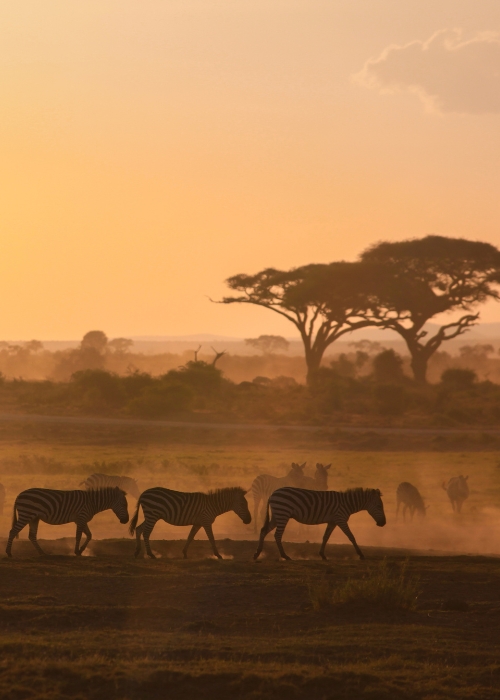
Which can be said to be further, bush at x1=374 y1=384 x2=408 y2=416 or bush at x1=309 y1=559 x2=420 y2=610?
bush at x1=374 y1=384 x2=408 y2=416

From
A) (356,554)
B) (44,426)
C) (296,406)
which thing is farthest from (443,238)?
(356,554)

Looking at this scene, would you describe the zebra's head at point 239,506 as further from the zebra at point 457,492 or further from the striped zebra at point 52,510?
the zebra at point 457,492

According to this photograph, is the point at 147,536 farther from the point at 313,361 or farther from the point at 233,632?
the point at 313,361

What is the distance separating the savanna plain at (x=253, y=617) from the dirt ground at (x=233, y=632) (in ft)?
0.06

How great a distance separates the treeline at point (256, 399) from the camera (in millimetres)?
48062

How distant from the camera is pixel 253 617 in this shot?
11531mm

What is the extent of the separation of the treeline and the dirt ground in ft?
105

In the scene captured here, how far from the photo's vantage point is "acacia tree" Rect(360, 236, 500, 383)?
198ft

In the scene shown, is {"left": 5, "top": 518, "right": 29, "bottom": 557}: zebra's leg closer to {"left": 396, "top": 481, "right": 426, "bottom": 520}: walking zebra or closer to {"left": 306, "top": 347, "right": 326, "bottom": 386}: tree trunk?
{"left": 396, "top": 481, "right": 426, "bottom": 520}: walking zebra

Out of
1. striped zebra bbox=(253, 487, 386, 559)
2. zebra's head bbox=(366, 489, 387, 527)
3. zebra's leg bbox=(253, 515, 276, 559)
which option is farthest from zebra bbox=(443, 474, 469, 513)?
zebra's leg bbox=(253, 515, 276, 559)

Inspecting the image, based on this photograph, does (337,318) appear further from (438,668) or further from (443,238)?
(438,668)

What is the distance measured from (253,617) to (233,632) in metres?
0.73

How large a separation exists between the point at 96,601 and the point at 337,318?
4957cm

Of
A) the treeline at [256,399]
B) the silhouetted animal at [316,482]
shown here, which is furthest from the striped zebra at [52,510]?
the treeline at [256,399]
